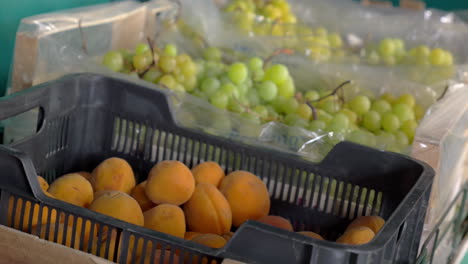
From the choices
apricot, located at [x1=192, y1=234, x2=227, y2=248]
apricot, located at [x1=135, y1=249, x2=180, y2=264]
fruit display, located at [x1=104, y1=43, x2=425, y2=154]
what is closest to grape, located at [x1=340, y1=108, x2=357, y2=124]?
fruit display, located at [x1=104, y1=43, x2=425, y2=154]

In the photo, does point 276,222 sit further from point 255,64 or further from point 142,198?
point 255,64

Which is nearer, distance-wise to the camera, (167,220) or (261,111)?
(167,220)

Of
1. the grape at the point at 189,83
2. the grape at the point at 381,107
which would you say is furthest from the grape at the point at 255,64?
the grape at the point at 381,107

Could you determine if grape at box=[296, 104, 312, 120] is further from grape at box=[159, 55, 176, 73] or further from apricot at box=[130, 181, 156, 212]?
apricot at box=[130, 181, 156, 212]

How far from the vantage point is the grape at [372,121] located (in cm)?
151

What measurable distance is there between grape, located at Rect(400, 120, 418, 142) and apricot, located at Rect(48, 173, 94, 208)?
78 cm

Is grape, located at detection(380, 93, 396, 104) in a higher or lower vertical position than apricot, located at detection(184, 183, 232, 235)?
higher

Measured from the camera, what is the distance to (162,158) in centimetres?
122

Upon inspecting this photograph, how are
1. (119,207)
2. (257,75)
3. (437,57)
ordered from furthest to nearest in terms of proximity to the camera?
(437,57)
(257,75)
(119,207)

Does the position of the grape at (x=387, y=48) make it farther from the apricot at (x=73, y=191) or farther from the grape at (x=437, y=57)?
the apricot at (x=73, y=191)

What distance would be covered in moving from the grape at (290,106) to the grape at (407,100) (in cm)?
29

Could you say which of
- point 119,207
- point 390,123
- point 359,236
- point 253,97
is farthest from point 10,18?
point 359,236

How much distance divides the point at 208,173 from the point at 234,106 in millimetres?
374

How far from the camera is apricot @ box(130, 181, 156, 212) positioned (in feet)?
3.49
